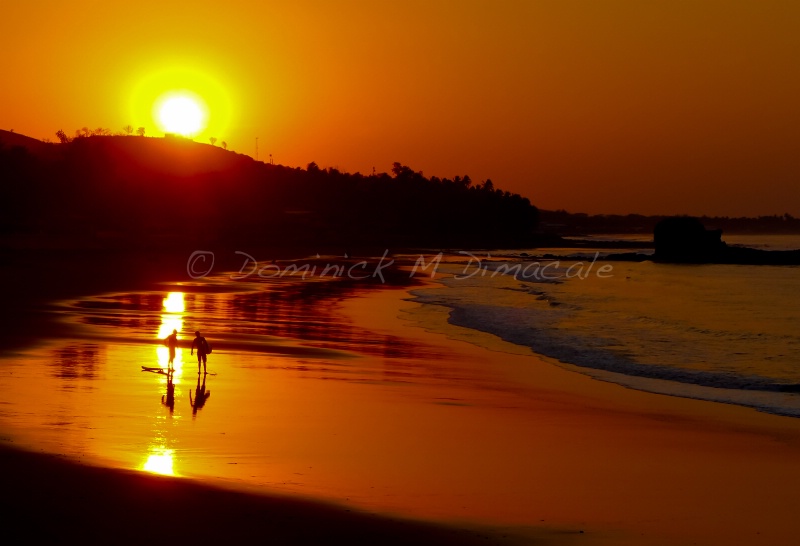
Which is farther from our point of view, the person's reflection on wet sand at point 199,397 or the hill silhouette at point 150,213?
the hill silhouette at point 150,213

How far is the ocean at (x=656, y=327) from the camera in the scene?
63.8ft

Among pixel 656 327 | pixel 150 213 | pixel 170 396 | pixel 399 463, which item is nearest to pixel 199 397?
pixel 170 396

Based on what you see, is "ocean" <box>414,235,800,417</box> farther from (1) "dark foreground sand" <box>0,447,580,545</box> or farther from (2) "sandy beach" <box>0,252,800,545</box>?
(1) "dark foreground sand" <box>0,447,580,545</box>

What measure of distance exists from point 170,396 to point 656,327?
69.9ft

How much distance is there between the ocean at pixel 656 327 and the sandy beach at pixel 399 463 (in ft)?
7.83

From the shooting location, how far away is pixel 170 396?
1440 centimetres

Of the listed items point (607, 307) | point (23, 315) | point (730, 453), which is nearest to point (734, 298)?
point (607, 307)

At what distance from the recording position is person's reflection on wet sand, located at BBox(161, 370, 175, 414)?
13651mm

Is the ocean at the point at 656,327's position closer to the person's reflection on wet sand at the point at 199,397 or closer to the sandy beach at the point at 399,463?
the sandy beach at the point at 399,463

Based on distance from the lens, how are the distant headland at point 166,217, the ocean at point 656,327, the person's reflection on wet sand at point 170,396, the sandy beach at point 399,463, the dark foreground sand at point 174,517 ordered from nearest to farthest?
the dark foreground sand at point 174,517 < the sandy beach at point 399,463 < the person's reflection on wet sand at point 170,396 < the ocean at point 656,327 < the distant headland at point 166,217

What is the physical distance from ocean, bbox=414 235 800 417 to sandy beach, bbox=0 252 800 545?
239 centimetres

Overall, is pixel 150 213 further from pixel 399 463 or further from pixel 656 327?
pixel 399 463

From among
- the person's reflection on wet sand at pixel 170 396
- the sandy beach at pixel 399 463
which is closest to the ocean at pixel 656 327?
the sandy beach at pixel 399 463

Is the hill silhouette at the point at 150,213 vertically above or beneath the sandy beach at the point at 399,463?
above
